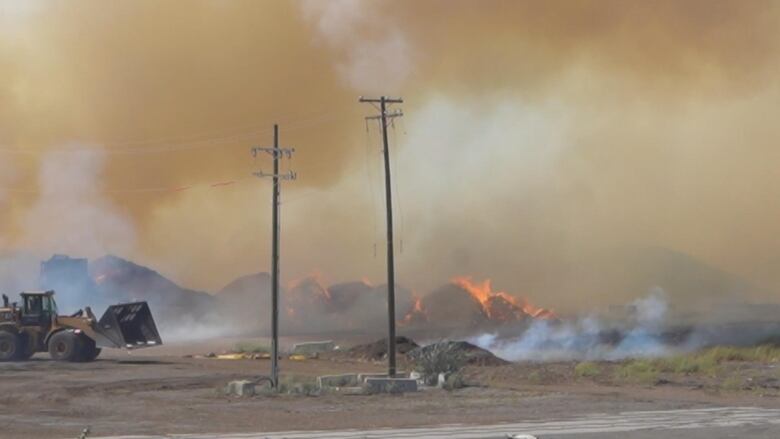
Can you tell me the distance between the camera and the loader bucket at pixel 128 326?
48.7m

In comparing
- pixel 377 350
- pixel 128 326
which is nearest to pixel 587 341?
pixel 377 350

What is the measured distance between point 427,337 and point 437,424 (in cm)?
6007

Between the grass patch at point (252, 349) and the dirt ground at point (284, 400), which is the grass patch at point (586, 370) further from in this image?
the grass patch at point (252, 349)

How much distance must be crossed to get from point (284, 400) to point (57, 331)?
20537 millimetres

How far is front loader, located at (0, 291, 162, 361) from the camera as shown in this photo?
160ft

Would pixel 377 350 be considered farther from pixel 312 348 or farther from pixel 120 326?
pixel 120 326

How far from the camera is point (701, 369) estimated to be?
144ft

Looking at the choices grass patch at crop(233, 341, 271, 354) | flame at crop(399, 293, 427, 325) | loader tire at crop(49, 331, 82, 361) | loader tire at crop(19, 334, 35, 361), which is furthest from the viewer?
flame at crop(399, 293, 427, 325)

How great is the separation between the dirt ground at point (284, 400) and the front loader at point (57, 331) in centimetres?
162

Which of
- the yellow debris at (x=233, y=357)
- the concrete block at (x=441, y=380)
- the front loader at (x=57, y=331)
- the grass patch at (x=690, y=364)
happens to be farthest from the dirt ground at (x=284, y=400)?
the yellow debris at (x=233, y=357)

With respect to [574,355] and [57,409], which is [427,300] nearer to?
[574,355]

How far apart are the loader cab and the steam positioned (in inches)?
1033

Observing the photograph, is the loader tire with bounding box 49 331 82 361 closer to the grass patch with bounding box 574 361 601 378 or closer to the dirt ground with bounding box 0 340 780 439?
the dirt ground with bounding box 0 340 780 439

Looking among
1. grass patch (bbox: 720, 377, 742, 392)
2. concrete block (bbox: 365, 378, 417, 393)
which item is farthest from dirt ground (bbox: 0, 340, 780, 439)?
concrete block (bbox: 365, 378, 417, 393)
